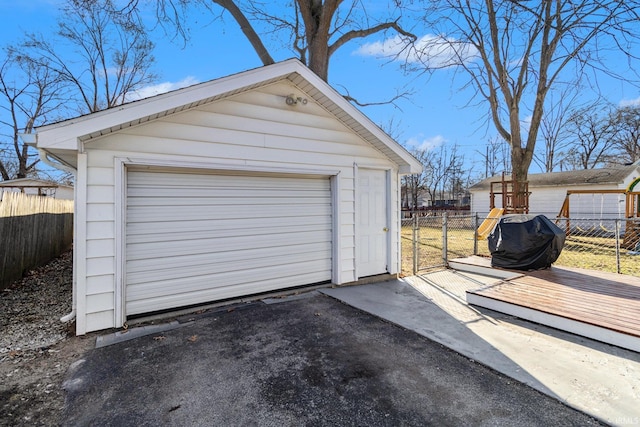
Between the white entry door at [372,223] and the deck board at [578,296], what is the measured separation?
1812 millimetres

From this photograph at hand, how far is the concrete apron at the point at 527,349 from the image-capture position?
7.52 ft

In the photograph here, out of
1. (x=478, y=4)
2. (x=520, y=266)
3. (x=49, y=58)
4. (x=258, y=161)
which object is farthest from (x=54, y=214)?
(x=478, y=4)

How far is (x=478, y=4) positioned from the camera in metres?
11.3

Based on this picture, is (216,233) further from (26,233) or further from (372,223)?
(26,233)

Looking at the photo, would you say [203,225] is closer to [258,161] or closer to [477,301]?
[258,161]

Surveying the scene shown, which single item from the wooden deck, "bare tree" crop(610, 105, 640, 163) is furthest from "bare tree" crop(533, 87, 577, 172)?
the wooden deck

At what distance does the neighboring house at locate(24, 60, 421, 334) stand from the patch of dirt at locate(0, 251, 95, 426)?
387 mm

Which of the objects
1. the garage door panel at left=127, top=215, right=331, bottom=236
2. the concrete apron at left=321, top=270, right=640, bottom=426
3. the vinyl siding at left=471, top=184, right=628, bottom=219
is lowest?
the concrete apron at left=321, top=270, right=640, bottom=426

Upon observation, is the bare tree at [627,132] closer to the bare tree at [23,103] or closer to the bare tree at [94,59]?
the bare tree at [94,59]

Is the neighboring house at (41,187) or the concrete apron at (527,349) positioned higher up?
the neighboring house at (41,187)

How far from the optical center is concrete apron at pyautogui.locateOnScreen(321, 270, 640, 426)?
2292mm

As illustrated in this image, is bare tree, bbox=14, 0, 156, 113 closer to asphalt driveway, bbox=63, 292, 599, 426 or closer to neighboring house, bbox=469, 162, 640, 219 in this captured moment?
asphalt driveway, bbox=63, 292, 599, 426

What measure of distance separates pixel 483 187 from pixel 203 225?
2064 cm

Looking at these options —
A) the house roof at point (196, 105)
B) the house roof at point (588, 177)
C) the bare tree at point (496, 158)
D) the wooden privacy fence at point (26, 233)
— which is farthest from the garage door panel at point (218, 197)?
the bare tree at point (496, 158)
